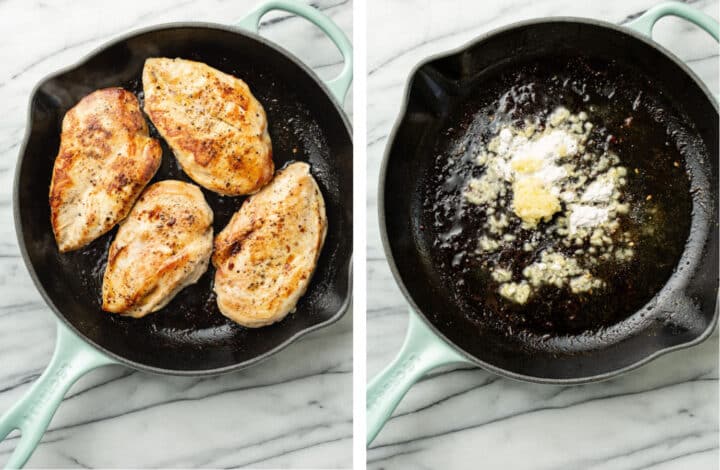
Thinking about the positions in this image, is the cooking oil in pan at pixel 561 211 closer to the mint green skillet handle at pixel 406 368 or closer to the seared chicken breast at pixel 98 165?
the mint green skillet handle at pixel 406 368

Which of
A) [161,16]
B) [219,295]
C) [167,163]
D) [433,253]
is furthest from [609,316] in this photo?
[161,16]

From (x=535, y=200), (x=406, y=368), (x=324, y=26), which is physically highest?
(x=324, y=26)

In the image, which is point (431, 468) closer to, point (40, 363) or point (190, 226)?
point (190, 226)

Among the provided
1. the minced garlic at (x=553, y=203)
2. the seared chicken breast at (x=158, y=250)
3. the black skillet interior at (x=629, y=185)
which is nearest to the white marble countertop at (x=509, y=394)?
the black skillet interior at (x=629, y=185)

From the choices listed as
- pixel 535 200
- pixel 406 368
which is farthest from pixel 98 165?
pixel 535 200

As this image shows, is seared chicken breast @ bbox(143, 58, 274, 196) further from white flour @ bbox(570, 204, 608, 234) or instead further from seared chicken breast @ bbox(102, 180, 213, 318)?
white flour @ bbox(570, 204, 608, 234)

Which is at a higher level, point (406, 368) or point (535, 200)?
point (535, 200)

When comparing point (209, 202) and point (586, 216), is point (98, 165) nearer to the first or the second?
point (209, 202)
